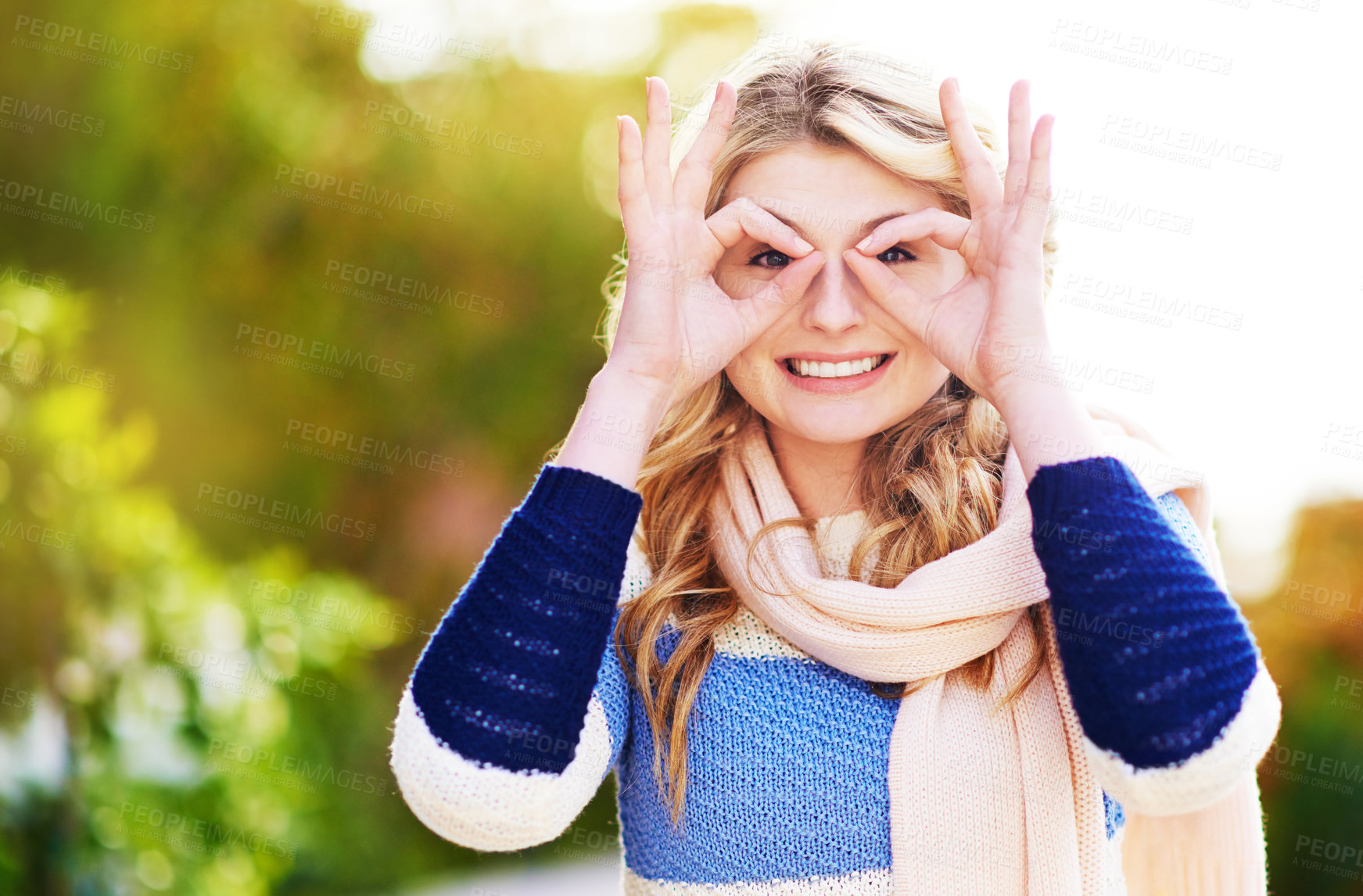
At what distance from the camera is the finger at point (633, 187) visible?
1.37 metres

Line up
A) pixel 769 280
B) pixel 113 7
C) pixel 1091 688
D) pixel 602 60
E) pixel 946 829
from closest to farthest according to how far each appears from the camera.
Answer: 1. pixel 1091 688
2. pixel 946 829
3. pixel 769 280
4. pixel 113 7
5. pixel 602 60

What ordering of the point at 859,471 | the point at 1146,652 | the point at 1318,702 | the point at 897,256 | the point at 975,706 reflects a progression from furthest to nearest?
the point at 1318,702 → the point at 859,471 → the point at 897,256 → the point at 975,706 → the point at 1146,652

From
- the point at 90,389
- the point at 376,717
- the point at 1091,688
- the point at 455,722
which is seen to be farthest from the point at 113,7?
the point at 1091,688

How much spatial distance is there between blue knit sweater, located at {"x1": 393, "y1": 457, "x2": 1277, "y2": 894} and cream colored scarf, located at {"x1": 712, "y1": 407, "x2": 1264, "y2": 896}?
4cm

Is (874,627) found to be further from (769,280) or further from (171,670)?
(171,670)

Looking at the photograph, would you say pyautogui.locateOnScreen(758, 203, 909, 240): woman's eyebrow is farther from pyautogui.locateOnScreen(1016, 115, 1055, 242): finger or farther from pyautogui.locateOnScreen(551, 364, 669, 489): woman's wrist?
pyautogui.locateOnScreen(551, 364, 669, 489): woman's wrist

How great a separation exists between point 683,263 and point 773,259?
160 mm

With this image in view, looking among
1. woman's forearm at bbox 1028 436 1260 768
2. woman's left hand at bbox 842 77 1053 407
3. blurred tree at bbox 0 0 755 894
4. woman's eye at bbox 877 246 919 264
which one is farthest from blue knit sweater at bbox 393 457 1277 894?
blurred tree at bbox 0 0 755 894

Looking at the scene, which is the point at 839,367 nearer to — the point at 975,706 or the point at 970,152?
the point at 970,152

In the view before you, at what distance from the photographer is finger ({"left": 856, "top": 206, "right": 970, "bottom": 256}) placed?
1363 mm

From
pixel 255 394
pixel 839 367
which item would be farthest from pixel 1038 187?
pixel 255 394

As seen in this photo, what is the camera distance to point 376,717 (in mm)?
3396

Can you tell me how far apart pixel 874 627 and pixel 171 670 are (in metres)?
2.45

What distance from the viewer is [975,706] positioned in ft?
4.46
